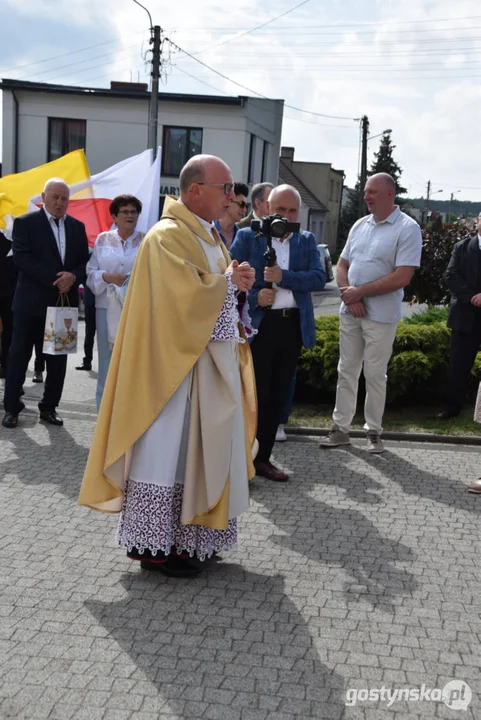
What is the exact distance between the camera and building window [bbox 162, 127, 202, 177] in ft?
114

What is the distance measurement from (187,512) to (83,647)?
2.91 feet

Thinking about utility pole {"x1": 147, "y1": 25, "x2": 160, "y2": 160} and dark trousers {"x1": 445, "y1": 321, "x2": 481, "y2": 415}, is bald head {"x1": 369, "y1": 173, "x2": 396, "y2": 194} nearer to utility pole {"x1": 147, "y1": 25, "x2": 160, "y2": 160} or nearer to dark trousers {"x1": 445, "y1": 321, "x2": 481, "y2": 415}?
dark trousers {"x1": 445, "y1": 321, "x2": 481, "y2": 415}

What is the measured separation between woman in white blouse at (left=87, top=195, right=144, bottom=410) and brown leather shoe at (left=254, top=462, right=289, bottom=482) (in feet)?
6.43

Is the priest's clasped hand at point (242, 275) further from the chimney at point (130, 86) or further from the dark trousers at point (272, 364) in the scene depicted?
the chimney at point (130, 86)

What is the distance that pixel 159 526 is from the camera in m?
4.36

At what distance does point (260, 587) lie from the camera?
175 inches

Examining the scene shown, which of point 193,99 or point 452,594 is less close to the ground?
point 193,99

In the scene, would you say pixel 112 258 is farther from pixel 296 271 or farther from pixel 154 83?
pixel 154 83

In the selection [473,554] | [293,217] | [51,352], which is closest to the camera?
[473,554]

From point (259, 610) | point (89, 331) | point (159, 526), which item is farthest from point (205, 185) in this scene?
point (89, 331)

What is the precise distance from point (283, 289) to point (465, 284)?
9.10ft

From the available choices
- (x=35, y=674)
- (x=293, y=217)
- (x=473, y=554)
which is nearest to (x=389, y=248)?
(x=293, y=217)

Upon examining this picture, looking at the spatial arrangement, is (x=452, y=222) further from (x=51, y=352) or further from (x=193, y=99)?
(x=193, y=99)

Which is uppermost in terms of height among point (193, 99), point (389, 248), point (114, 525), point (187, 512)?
point (193, 99)
